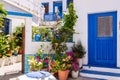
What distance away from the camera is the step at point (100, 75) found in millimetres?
9223

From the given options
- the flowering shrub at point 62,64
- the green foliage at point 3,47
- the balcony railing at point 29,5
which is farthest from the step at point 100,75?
the balcony railing at point 29,5

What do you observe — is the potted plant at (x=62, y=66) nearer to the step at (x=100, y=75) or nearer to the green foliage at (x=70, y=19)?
the step at (x=100, y=75)

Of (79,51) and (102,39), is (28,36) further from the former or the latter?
(102,39)

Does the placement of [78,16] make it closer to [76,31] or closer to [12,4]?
[76,31]

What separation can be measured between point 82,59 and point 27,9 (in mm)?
8429

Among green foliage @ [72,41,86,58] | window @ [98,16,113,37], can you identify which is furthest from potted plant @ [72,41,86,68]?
window @ [98,16,113,37]

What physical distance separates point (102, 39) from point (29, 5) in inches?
366

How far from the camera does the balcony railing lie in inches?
643

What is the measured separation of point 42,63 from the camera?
949 cm

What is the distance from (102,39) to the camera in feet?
33.9

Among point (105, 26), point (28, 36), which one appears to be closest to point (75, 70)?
point (105, 26)

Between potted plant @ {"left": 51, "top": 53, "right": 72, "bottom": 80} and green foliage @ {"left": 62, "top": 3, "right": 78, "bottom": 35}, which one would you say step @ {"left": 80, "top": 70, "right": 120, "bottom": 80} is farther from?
green foliage @ {"left": 62, "top": 3, "right": 78, "bottom": 35}

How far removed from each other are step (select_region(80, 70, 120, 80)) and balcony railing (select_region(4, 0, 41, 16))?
27.7 feet

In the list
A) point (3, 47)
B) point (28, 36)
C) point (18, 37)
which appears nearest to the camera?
point (28, 36)
